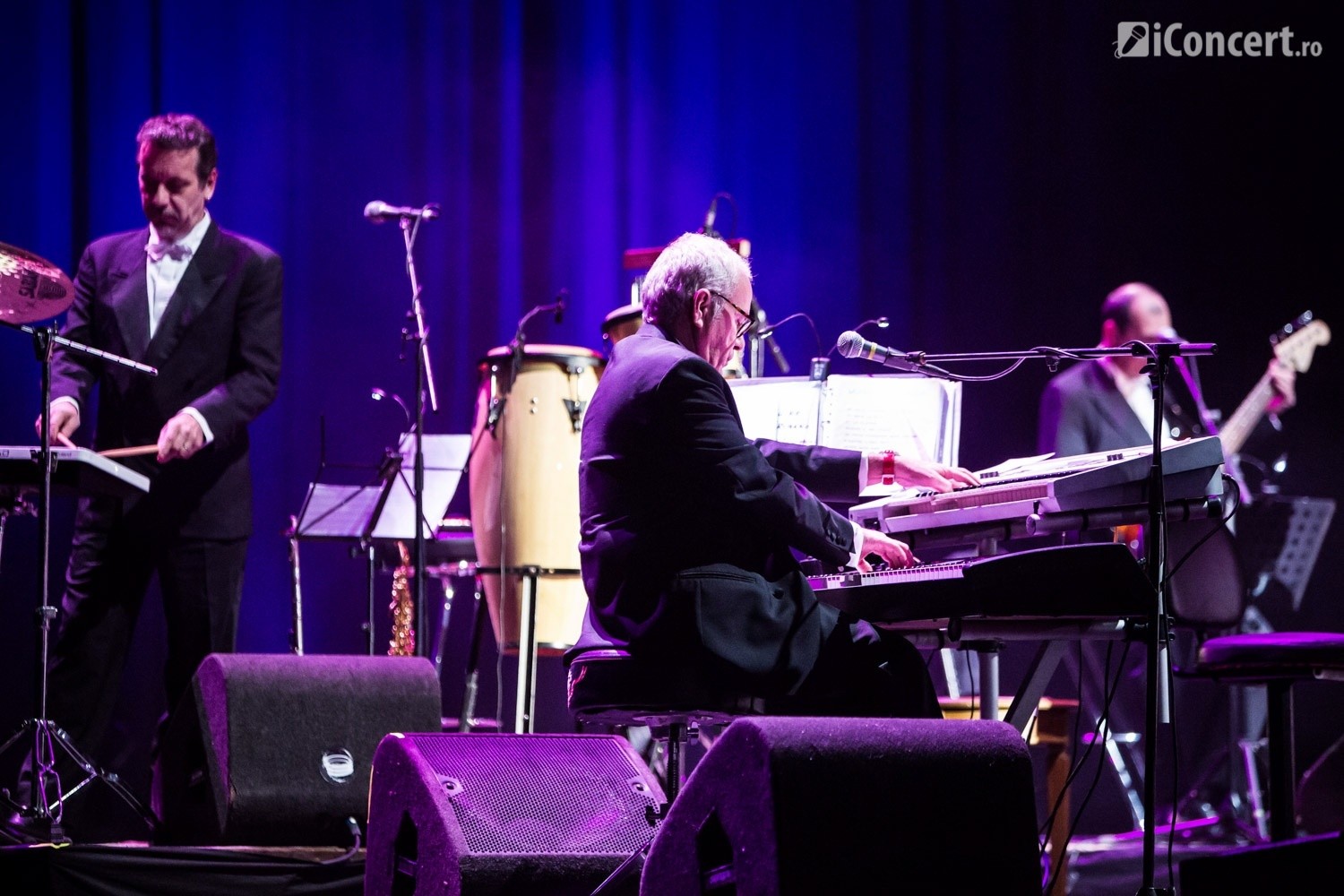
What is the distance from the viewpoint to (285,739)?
353 centimetres

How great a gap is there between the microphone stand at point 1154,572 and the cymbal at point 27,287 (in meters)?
2.13

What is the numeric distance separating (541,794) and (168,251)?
2268 mm

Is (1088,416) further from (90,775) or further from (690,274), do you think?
(90,775)

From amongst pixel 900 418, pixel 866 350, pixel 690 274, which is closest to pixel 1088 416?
pixel 900 418

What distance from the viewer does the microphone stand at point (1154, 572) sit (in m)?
2.62

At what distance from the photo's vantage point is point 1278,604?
20.4 ft

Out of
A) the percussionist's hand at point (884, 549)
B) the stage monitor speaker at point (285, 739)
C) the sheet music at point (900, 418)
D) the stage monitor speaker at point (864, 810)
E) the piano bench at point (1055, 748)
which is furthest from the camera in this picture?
the piano bench at point (1055, 748)

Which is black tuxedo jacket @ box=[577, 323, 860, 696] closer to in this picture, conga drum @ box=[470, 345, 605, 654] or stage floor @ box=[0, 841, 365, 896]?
stage floor @ box=[0, 841, 365, 896]

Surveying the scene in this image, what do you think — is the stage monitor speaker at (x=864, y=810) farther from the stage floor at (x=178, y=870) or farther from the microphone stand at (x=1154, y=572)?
the stage floor at (x=178, y=870)

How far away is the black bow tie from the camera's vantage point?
4324 mm

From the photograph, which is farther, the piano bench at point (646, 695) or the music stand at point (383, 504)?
the music stand at point (383, 504)

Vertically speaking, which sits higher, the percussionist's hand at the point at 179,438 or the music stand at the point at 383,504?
the percussionist's hand at the point at 179,438

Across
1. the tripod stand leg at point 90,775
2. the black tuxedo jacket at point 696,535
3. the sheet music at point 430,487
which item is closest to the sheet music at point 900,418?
the black tuxedo jacket at point 696,535

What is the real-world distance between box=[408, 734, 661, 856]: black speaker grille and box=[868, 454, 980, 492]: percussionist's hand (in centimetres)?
85
